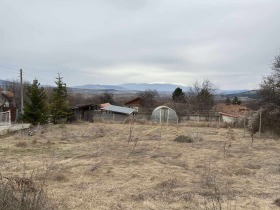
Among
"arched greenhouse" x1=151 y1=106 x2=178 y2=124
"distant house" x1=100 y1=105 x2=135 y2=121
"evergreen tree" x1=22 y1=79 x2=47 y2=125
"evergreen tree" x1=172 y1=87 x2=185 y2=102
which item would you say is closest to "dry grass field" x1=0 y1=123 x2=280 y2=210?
"evergreen tree" x1=22 y1=79 x2=47 y2=125

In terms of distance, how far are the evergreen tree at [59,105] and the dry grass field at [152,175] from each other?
18.8 meters

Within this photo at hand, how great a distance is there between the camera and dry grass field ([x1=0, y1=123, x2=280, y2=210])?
22.3ft

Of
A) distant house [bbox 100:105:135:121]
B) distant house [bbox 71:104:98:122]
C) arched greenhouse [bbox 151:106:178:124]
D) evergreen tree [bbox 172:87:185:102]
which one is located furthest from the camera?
evergreen tree [bbox 172:87:185:102]

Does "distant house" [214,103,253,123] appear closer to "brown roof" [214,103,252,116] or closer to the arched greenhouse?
"brown roof" [214,103,252,116]

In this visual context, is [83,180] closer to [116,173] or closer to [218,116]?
[116,173]

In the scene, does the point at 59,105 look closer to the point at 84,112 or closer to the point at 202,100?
the point at 84,112

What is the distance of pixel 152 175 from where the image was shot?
9148mm

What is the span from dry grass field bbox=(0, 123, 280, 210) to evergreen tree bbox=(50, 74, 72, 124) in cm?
1877

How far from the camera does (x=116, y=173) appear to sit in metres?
9.41

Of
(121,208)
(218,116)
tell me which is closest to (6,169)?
(121,208)

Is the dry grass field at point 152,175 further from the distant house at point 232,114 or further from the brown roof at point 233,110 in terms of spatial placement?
the brown roof at point 233,110

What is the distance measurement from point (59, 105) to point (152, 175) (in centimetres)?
2618

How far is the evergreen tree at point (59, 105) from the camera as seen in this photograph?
110 feet

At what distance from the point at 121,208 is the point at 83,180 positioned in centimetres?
246
